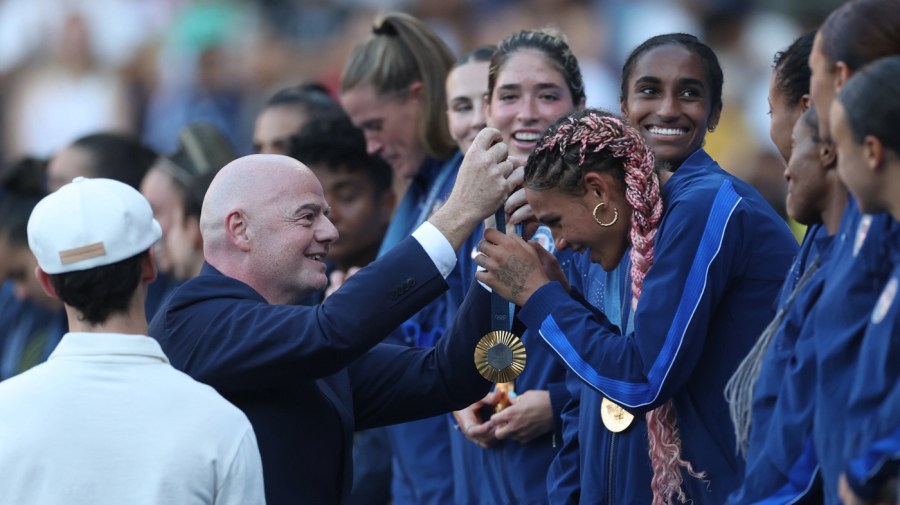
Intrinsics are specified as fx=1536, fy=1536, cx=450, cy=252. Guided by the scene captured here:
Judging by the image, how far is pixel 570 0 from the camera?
1248 cm

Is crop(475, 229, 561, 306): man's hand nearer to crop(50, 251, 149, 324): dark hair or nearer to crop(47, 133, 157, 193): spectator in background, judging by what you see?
crop(50, 251, 149, 324): dark hair

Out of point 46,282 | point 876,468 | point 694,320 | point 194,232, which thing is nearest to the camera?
point 876,468

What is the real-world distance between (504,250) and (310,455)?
0.88 m

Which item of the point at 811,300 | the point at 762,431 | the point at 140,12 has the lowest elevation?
the point at 140,12

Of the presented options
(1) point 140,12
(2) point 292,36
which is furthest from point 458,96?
(1) point 140,12

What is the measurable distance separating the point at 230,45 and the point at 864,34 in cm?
1075

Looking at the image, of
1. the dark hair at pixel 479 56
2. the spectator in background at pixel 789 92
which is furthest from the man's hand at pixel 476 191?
the dark hair at pixel 479 56

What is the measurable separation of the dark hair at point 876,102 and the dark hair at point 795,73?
2.72 feet

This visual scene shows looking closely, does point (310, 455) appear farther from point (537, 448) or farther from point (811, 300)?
point (811, 300)

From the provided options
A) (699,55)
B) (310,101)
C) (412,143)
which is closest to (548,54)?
(699,55)

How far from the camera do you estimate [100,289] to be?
4.02 m

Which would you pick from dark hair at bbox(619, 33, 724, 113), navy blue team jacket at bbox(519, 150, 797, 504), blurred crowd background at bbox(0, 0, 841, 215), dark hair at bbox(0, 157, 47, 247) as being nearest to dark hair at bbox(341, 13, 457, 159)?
dark hair at bbox(619, 33, 724, 113)

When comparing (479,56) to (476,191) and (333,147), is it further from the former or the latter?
(476,191)

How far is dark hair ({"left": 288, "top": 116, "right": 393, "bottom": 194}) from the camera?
743cm
